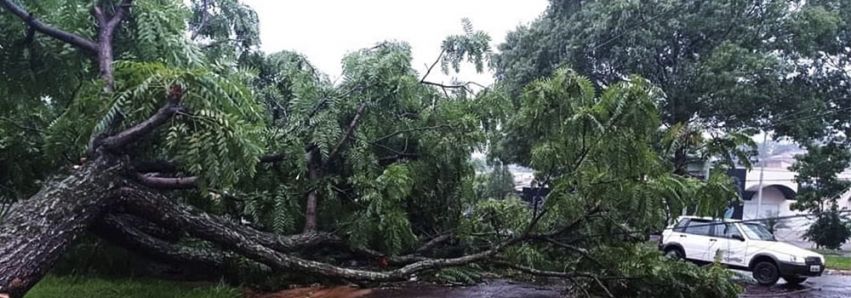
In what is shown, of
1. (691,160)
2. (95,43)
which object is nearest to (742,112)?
(691,160)

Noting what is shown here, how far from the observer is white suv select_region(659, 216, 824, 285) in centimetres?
1016

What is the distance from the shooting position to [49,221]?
398cm

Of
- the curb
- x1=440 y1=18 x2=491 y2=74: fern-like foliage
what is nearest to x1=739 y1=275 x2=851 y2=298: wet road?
the curb

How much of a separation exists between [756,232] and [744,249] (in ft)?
1.71

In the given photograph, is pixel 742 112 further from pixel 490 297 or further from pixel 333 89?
pixel 333 89

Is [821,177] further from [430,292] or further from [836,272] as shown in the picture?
[430,292]

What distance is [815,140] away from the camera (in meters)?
15.9

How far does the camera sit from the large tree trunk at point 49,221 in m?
3.71

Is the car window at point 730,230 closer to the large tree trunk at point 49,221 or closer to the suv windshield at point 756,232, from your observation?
the suv windshield at point 756,232

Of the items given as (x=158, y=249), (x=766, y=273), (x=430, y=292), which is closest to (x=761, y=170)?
(x=766, y=273)

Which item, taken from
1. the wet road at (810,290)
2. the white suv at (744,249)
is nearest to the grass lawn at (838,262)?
the wet road at (810,290)

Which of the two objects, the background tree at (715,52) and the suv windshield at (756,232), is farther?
the background tree at (715,52)

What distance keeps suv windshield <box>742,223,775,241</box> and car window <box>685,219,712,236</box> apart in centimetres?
59

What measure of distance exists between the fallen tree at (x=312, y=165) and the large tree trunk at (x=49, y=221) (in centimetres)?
1
